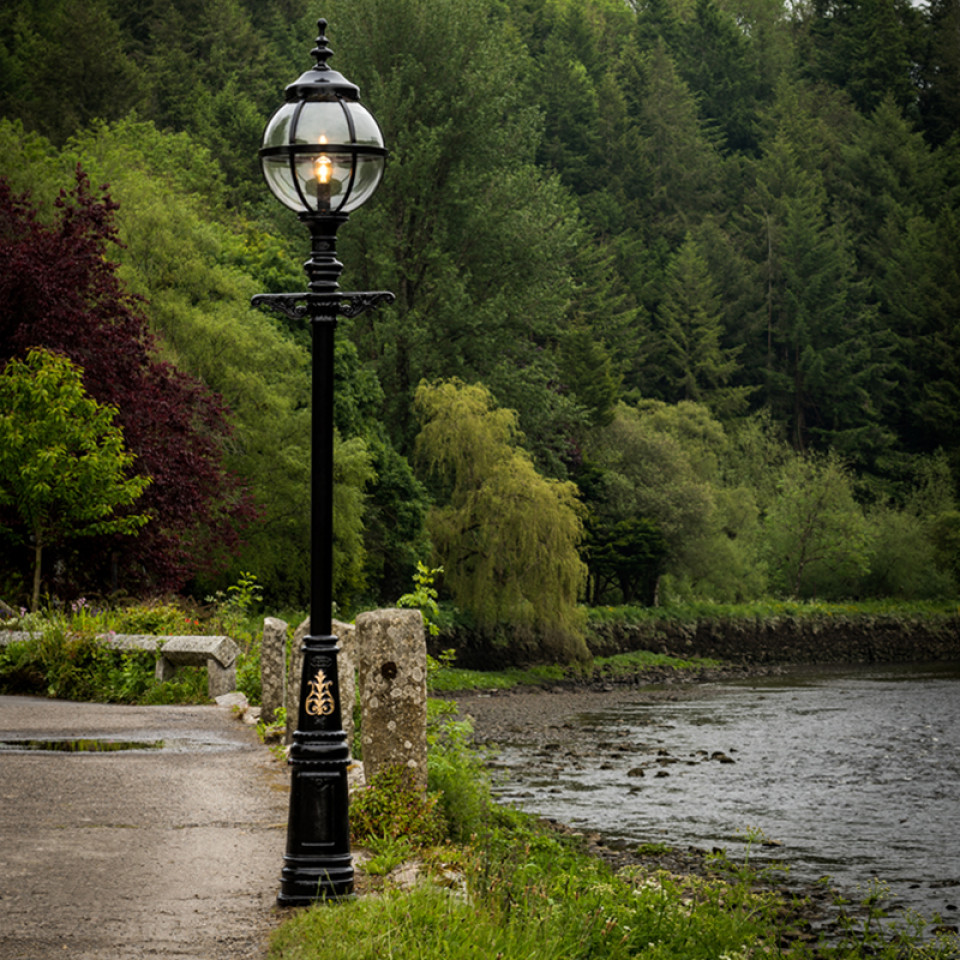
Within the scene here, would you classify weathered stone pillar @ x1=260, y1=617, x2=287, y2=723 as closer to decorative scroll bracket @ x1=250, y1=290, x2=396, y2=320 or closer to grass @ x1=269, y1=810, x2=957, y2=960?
grass @ x1=269, y1=810, x2=957, y2=960

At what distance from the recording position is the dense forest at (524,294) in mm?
28156

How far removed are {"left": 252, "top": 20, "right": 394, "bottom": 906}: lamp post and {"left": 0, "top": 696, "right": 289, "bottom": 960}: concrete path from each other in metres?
0.44

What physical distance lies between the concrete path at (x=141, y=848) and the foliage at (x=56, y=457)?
7.34 metres

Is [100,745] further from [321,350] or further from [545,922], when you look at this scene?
[545,922]

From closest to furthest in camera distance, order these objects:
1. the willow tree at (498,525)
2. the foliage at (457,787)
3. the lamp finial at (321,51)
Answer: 1. the lamp finial at (321,51)
2. the foliage at (457,787)
3. the willow tree at (498,525)

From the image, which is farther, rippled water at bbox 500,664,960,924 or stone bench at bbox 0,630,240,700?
rippled water at bbox 500,664,960,924

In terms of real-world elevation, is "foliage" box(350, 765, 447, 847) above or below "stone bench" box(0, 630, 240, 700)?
below

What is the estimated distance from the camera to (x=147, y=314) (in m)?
31.9

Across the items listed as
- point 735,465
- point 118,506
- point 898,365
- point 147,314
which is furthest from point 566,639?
point 898,365

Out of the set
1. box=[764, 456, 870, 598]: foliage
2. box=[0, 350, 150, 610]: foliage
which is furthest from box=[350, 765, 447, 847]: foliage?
box=[764, 456, 870, 598]: foliage

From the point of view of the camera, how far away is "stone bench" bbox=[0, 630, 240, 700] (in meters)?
15.6

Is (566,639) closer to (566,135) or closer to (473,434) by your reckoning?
(473,434)

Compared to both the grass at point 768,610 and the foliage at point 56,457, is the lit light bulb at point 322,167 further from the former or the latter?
the grass at point 768,610

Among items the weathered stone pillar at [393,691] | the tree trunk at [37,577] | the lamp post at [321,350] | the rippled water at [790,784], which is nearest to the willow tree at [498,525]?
the rippled water at [790,784]
